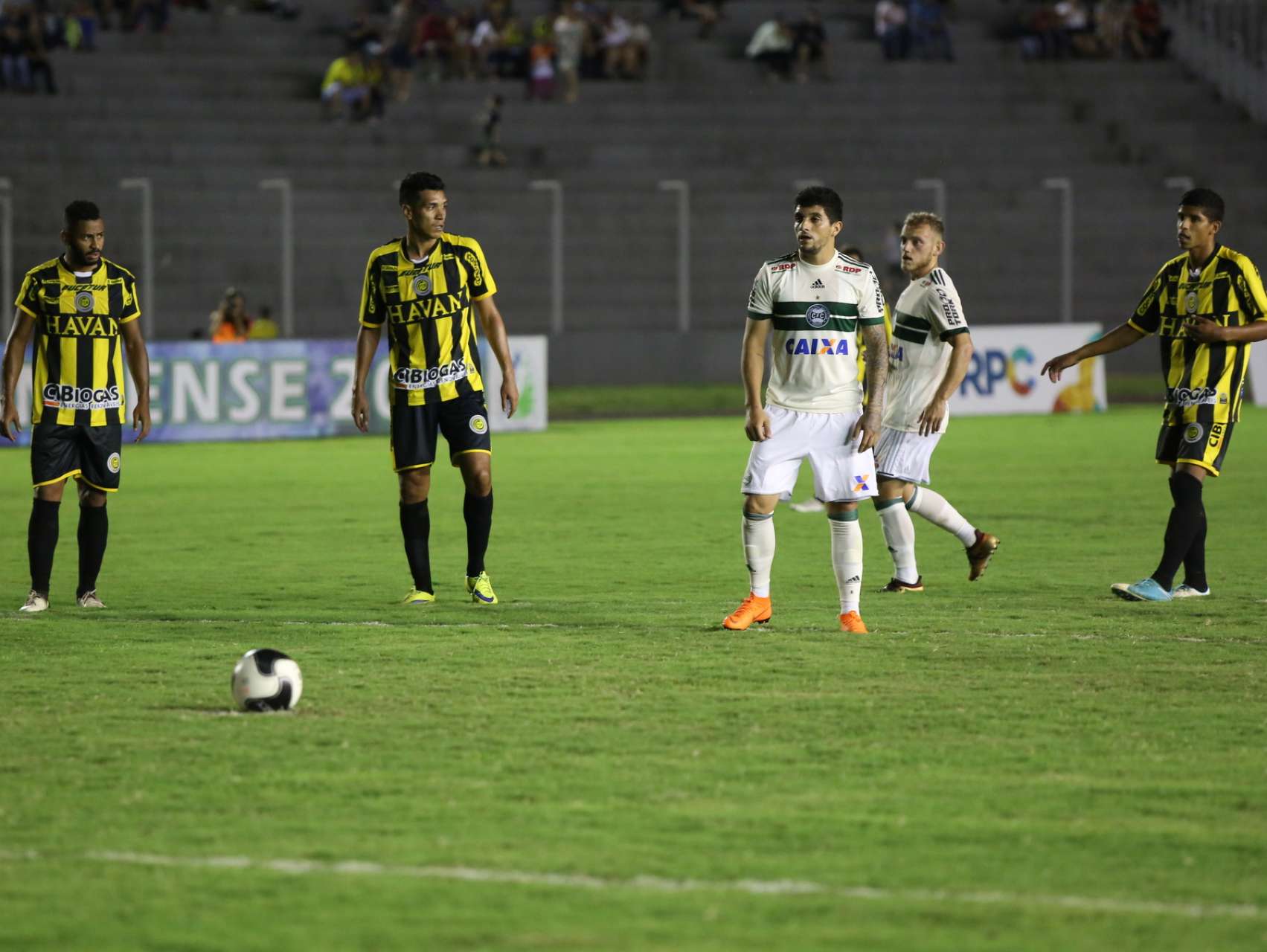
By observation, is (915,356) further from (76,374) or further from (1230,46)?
(1230,46)

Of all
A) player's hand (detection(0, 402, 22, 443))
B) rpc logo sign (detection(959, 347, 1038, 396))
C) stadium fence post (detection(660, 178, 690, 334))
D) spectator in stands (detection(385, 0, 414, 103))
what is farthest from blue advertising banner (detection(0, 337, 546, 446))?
player's hand (detection(0, 402, 22, 443))

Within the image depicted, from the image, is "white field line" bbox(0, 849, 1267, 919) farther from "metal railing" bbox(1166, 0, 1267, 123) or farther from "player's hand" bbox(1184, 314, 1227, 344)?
"metal railing" bbox(1166, 0, 1267, 123)

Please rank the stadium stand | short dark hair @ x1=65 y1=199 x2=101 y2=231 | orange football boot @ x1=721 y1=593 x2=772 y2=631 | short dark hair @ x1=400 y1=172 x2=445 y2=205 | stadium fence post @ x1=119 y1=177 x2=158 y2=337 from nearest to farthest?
orange football boot @ x1=721 y1=593 x2=772 y2=631
short dark hair @ x1=65 y1=199 x2=101 y2=231
short dark hair @ x1=400 y1=172 x2=445 y2=205
stadium fence post @ x1=119 y1=177 x2=158 y2=337
the stadium stand

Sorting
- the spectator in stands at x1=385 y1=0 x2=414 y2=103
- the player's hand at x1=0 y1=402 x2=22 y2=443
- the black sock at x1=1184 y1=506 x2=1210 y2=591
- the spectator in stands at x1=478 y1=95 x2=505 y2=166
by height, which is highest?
the spectator in stands at x1=385 y1=0 x2=414 y2=103

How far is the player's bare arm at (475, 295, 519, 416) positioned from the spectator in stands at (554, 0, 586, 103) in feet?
90.4

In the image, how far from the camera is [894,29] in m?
40.2

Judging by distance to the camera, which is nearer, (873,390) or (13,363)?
(873,390)

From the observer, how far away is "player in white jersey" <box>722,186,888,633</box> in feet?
29.6

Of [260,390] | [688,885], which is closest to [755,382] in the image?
[688,885]

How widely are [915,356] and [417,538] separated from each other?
2.78 metres

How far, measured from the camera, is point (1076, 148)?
128 feet

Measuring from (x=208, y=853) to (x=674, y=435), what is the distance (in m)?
19.5

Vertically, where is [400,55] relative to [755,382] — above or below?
above

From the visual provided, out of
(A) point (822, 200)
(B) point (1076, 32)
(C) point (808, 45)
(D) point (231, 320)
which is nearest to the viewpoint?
(A) point (822, 200)
